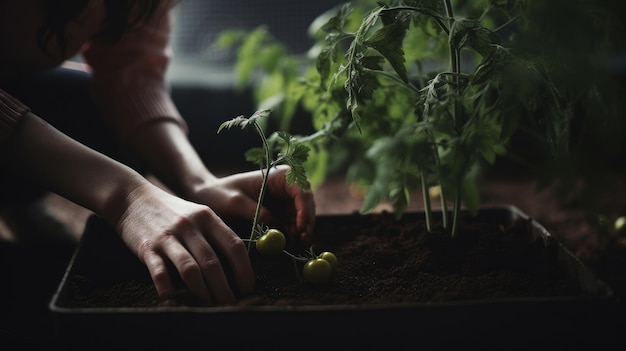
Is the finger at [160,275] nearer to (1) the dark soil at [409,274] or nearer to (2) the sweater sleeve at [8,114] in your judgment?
(1) the dark soil at [409,274]

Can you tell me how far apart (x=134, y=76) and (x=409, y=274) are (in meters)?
0.82

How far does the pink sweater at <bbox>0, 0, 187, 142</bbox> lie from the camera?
45.5 inches

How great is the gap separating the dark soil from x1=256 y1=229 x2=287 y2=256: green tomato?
5cm

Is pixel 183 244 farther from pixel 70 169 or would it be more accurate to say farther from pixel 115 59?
pixel 115 59

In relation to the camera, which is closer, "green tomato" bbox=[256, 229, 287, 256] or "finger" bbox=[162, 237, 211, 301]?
"finger" bbox=[162, 237, 211, 301]

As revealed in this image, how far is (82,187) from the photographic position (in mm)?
841

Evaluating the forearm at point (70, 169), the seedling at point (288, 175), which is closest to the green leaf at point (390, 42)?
the seedling at point (288, 175)

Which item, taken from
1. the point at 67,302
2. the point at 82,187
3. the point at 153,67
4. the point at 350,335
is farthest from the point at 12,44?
the point at 350,335

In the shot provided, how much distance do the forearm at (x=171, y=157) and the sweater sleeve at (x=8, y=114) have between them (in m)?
0.31

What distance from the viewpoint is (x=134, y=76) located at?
1305mm

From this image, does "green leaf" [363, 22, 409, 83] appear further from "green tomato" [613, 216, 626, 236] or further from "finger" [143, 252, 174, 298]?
"green tomato" [613, 216, 626, 236]

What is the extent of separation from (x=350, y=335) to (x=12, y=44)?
963 mm

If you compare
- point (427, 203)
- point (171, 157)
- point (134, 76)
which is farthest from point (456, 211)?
point (134, 76)

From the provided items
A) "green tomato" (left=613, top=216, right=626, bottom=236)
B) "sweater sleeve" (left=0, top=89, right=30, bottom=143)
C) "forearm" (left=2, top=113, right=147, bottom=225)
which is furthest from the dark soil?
"green tomato" (left=613, top=216, right=626, bottom=236)
